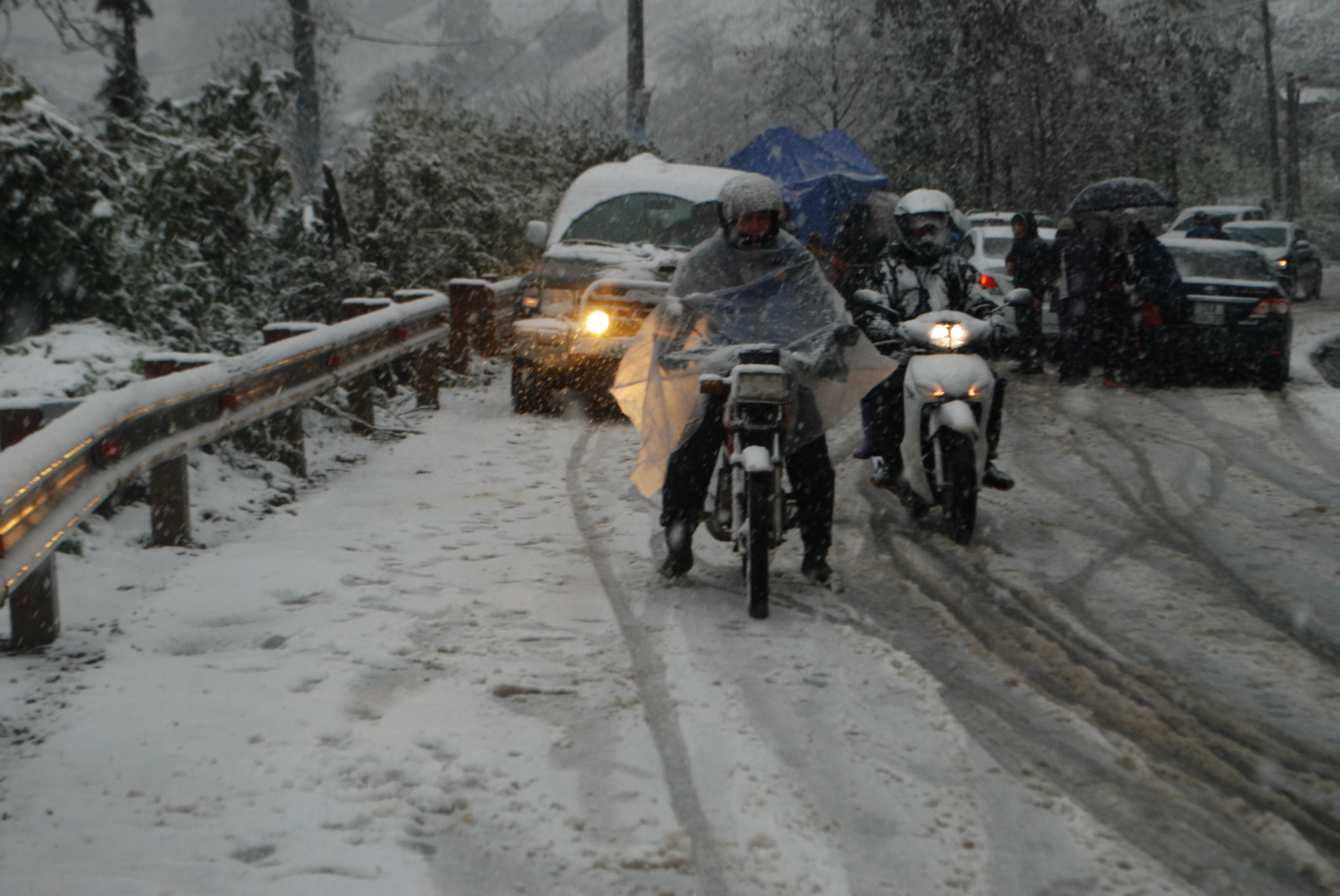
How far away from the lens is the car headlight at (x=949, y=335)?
707 cm

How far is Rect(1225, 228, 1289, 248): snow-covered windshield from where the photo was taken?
29.3m

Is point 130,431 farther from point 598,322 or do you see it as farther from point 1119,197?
point 1119,197

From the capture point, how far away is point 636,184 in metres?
12.5

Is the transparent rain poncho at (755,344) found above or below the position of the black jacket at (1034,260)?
below

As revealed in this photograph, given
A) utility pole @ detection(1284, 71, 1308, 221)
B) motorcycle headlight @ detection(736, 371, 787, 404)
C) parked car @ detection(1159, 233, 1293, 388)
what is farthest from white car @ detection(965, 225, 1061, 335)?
utility pole @ detection(1284, 71, 1308, 221)

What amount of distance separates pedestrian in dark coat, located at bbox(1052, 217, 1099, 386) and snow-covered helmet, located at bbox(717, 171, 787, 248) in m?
8.81

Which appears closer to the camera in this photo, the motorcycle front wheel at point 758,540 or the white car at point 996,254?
the motorcycle front wheel at point 758,540

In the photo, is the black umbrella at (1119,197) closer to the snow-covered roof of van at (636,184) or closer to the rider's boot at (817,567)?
the snow-covered roof of van at (636,184)

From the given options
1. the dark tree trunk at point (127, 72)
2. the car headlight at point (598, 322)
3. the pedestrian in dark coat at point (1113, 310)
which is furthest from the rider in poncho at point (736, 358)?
the dark tree trunk at point (127, 72)

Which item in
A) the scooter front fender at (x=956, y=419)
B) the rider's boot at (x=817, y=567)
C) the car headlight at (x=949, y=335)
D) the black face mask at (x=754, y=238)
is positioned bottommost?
the rider's boot at (x=817, y=567)

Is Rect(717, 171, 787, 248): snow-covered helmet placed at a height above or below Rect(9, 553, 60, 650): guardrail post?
above

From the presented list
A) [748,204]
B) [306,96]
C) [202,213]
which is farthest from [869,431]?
[306,96]

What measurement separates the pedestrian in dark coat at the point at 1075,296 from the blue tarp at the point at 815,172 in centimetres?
783

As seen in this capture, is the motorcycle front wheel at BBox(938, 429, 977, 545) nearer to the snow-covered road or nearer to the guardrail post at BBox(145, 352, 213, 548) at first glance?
the snow-covered road
